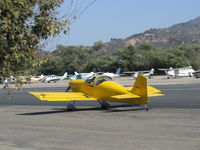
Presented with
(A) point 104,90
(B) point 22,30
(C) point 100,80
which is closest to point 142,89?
(A) point 104,90

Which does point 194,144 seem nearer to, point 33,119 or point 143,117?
point 143,117

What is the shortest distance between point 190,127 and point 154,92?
8766mm

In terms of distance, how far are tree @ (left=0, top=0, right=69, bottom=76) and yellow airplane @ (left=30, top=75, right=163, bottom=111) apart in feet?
35.8

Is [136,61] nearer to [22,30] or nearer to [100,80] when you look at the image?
[100,80]

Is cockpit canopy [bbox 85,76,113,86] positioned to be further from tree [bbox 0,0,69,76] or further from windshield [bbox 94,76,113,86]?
tree [bbox 0,0,69,76]

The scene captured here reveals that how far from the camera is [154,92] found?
22.5 meters

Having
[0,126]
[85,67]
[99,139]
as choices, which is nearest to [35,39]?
[99,139]

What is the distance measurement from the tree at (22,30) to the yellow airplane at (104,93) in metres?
10.9

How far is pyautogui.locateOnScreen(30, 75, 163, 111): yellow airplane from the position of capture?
1936 cm

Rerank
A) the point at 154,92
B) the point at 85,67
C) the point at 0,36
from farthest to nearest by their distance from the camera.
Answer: the point at 85,67
the point at 154,92
the point at 0,36

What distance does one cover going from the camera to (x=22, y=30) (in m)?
7.97

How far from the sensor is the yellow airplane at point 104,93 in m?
19.4

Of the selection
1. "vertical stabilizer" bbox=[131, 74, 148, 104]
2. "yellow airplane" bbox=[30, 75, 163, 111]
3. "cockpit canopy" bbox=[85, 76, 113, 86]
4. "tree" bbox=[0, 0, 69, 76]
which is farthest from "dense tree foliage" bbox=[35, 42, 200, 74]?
"tree" bbox=[0, 0, 69, 76]

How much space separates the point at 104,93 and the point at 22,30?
13282mm
